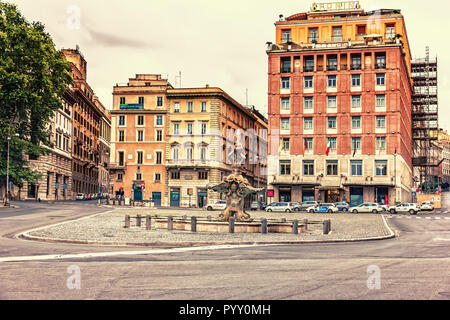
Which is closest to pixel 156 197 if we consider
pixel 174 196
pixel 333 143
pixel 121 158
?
pixel 174 196

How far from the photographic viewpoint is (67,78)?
59.2m

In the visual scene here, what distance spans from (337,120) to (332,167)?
678 cm

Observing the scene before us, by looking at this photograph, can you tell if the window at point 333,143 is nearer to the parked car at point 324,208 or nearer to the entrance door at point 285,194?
the entrance door at point 285,194

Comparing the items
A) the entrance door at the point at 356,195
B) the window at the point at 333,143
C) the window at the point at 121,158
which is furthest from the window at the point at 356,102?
the window at the point at 121,158

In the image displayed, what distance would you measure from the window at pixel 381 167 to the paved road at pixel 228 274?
189ft

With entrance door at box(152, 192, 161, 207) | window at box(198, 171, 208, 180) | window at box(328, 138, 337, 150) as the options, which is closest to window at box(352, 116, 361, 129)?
window at box(328, 138, 337, 150)

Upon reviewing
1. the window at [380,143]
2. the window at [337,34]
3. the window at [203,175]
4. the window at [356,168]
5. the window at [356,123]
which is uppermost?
the window at [337,34]

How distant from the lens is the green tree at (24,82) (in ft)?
173

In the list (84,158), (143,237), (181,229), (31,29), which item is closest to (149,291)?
(143,237)

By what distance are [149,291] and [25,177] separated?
5014 cm

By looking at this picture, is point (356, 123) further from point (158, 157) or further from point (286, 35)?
point (158, 157)

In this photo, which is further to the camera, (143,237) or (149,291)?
(143,237)

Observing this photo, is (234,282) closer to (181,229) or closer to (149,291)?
(149,291)

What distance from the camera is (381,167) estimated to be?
249 feet
